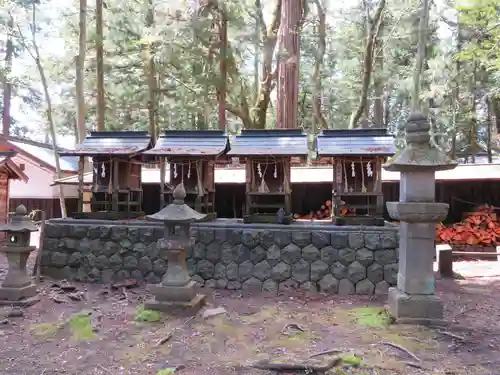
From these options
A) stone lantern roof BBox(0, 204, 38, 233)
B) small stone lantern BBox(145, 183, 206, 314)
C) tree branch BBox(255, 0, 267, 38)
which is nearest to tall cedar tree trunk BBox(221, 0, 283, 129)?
tree branch BBox(255, 0, 267, 38)

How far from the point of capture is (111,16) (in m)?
16.3

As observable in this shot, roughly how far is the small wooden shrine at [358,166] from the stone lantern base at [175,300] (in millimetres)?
3556

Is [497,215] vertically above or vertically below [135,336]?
above

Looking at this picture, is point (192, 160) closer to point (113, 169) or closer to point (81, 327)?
point (113, 169)

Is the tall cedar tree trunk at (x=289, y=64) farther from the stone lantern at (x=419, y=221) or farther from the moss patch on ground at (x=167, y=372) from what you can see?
the moss patch on ground at (x=167, y=372)

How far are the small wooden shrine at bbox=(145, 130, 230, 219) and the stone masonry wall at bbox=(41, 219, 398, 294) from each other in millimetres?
927

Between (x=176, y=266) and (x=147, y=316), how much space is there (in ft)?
3.13

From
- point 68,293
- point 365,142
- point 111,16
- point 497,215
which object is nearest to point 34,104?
point 111,16

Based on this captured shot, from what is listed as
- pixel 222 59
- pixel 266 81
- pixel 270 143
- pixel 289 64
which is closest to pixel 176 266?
pixel 270 143

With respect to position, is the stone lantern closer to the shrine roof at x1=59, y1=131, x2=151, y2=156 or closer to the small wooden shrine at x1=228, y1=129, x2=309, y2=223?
the small wooden shrine at x1=228, y1=129, x2=309, y2=223

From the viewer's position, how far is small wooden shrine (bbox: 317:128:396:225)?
852 cm

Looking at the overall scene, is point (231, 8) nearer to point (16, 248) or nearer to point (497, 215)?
point (16, 248)

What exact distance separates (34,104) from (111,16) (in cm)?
1530

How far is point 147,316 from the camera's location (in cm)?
651
